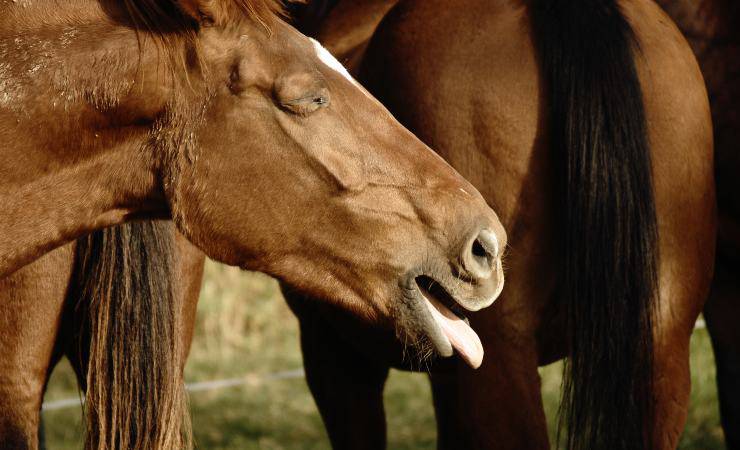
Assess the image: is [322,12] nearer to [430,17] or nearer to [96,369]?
[430,17]

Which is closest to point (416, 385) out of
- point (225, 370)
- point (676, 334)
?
point (225, 370)

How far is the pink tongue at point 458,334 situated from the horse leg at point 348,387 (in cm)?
134

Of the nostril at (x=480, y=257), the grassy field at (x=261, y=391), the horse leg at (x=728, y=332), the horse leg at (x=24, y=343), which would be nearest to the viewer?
the nostril at (x=480, y=257)

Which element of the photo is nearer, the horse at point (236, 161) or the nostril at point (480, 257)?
the horse at point (236, 161)

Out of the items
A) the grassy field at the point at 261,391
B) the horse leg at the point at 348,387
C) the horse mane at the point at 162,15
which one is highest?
the horse mane at the point at 162,15

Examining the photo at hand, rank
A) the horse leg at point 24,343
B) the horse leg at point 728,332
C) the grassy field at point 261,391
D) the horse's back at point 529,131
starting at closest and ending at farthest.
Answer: the horse leg at point 24,343 → the horse's back at point 529,131 → the horse leg at point 728,332 → the grassy field at point 261,391

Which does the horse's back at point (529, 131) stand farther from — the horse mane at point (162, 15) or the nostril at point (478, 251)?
the horse mane at point (162, 15)

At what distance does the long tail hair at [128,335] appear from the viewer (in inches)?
101

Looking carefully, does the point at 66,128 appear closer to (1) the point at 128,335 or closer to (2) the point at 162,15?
(2) the point at 162,15

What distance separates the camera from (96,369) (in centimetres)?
258

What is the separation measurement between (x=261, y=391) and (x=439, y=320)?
4.17 metres

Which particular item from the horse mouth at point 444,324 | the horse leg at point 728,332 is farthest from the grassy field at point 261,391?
the horse mouth at point 444,324

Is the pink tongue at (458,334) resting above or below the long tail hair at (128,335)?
above

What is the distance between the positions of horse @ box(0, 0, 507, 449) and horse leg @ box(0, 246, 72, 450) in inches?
15.9
